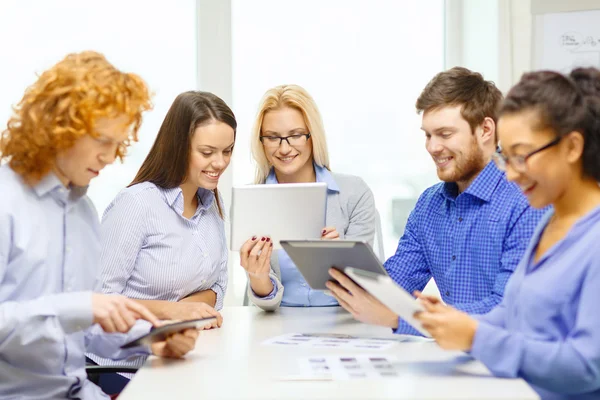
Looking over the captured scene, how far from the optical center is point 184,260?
2.59 metres

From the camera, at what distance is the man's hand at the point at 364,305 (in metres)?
2.15

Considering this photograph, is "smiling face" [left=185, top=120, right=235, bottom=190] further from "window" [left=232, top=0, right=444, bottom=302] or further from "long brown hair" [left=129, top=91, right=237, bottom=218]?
"window" [left=232, top=0, right=444, bottom=302]

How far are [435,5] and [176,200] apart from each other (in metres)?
2.52

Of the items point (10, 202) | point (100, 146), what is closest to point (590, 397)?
point (100, 146)

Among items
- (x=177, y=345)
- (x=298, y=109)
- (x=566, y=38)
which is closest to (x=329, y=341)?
(x=177, y=345)

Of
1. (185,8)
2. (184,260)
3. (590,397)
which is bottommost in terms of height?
(590,397)

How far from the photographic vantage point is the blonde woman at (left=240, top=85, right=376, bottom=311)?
9.72 feet

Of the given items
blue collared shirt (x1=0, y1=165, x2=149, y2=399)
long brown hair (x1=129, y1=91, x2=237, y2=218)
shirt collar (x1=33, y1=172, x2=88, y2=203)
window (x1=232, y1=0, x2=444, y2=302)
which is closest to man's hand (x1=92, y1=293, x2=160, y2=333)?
blue collared shirt (x1=0, y1=165, x2=149, y2=399)

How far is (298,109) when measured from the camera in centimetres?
303

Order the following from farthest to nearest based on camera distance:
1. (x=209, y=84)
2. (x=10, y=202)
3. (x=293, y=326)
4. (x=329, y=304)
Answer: (x=209, y=84) → (x=329, y=304) → (x=293, y=326) → (x=10, y=202)

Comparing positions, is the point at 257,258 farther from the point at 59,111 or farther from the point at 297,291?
the point at 59,111

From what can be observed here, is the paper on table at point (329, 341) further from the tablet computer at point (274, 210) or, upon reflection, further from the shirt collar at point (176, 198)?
the shirt collar at point (176, 198)

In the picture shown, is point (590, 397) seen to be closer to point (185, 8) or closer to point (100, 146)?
point (100, 146)

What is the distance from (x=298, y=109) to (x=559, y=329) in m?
1.65
